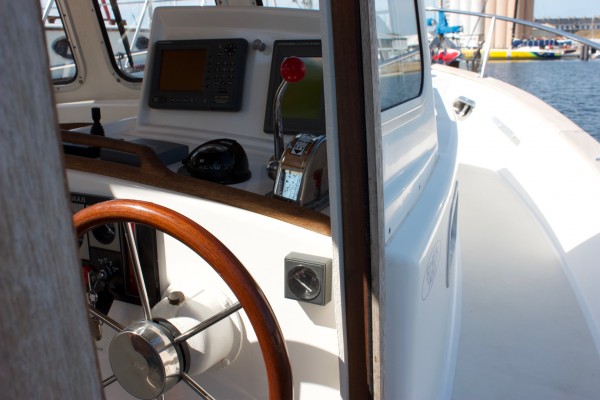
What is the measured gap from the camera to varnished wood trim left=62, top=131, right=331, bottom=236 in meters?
1.09

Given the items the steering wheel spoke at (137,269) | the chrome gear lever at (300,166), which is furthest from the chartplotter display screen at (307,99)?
the steering wheel spoke at (137,269)

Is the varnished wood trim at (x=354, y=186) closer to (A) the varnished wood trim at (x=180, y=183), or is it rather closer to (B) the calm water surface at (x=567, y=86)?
(A) the varnished wood trim at (x=180, y=183)

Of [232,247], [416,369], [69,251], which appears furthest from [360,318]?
[69,251]

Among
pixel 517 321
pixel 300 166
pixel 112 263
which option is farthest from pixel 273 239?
pixel 517 321

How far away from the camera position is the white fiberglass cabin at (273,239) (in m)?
0.30

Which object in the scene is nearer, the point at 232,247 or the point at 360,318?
the point at 360,318

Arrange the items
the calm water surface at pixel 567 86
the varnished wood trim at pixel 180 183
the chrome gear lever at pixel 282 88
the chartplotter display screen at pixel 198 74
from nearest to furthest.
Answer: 1. the varnished wood trim at pixel 180 183
2. the chrome gear lever at pixel 282 88
3. the chartplotter display screen at pixel 198 74
4. the calm water surface at pixel 567 86

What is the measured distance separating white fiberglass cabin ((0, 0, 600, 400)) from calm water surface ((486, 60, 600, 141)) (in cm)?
691

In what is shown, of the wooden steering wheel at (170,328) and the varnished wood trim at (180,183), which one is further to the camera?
the varnished wood trim at (180,183)

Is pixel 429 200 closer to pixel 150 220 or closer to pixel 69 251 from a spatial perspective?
pixel 150 220

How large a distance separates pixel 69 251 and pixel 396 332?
30.4 inches

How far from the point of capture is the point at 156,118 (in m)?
2.04

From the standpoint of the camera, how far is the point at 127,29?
3258 mm

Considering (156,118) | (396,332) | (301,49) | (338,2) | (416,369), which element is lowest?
(416,369)
